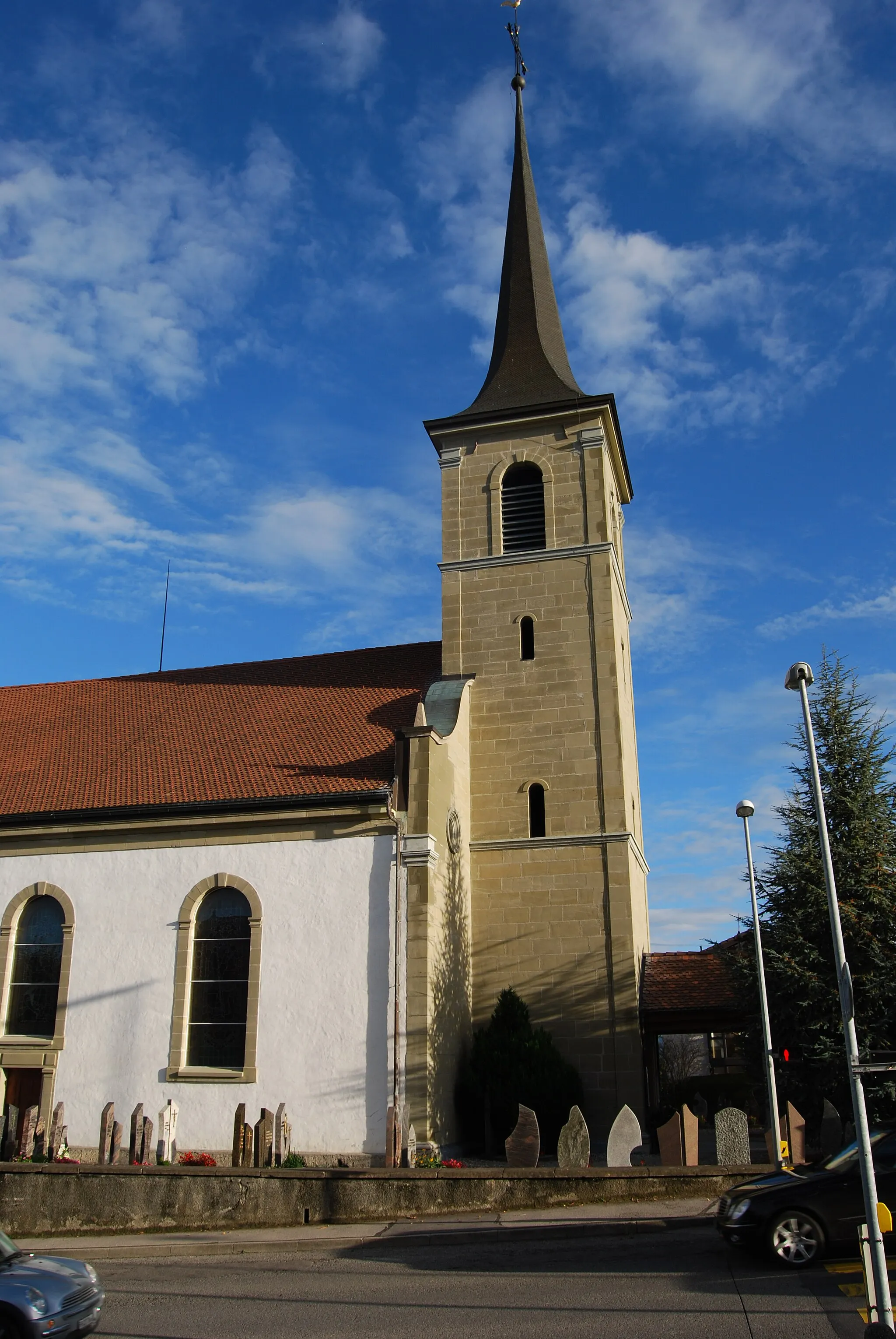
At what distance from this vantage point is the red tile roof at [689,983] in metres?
21.2

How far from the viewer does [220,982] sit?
1908cm

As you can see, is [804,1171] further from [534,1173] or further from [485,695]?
[485,695]

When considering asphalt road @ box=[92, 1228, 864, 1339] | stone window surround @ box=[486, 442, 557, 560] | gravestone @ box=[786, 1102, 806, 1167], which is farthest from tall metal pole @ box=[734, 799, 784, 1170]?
stone window surround @ box=[486, 442, 557, 560]

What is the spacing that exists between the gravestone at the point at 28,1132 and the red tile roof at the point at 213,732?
5.75 m


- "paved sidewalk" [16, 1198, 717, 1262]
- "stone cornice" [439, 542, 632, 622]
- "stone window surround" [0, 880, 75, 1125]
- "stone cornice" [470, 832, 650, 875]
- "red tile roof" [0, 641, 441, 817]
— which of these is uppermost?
"stone cornice" [439, 542, 632, 622]

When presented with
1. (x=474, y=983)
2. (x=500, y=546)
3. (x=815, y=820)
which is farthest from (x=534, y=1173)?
(x=500, y=546)

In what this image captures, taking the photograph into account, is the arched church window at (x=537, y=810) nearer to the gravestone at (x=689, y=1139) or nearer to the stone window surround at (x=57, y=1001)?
the gravestone at (x=689, y=1139)

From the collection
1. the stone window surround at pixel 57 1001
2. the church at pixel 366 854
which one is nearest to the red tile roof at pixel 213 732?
the church at pixel 366 854

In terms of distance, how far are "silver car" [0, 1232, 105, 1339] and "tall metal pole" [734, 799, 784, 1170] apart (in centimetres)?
1045

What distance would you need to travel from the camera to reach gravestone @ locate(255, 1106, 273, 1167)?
15922 mm

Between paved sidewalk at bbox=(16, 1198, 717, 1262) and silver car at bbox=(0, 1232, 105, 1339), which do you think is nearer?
silver car at bbox=(0, 1232, 105, 1339)

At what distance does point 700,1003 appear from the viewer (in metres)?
21.3

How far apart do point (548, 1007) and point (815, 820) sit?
6860 mm

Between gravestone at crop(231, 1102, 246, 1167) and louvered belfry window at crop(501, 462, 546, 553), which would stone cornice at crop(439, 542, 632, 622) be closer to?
louvered belfry window at crop(501, 462, 546, 553)
